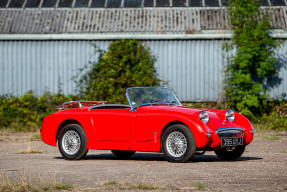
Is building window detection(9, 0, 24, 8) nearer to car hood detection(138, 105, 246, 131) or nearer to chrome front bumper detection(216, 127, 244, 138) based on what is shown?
car hood detection(138, 105, 246, 131)

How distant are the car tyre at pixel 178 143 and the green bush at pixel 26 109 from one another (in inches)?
384

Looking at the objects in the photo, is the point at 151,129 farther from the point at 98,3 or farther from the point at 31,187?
the point at 98,3

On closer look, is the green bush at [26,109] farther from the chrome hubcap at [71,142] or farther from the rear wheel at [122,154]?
the chrome hubcap at [71,142]

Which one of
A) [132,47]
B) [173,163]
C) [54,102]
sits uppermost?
[132,47]

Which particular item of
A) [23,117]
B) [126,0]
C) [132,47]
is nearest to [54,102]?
[23,117]

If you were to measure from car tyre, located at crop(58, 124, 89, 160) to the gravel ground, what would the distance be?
187mm

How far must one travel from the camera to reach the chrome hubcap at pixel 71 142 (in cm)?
935

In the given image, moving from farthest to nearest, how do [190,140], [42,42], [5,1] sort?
[5,1] < [42,42] < [190,140]

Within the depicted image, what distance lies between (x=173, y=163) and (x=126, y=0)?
38.6 ft

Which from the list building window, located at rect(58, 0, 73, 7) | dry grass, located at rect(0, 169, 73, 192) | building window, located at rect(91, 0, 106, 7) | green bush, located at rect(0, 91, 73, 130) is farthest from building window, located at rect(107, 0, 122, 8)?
dry grass, located at rect(0, 169, 73, 192)

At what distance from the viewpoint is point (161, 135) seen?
28.1ft

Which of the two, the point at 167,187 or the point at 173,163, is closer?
the point at 167,187

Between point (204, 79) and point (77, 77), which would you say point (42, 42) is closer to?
point (77, 77)

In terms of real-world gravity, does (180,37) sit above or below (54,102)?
above
